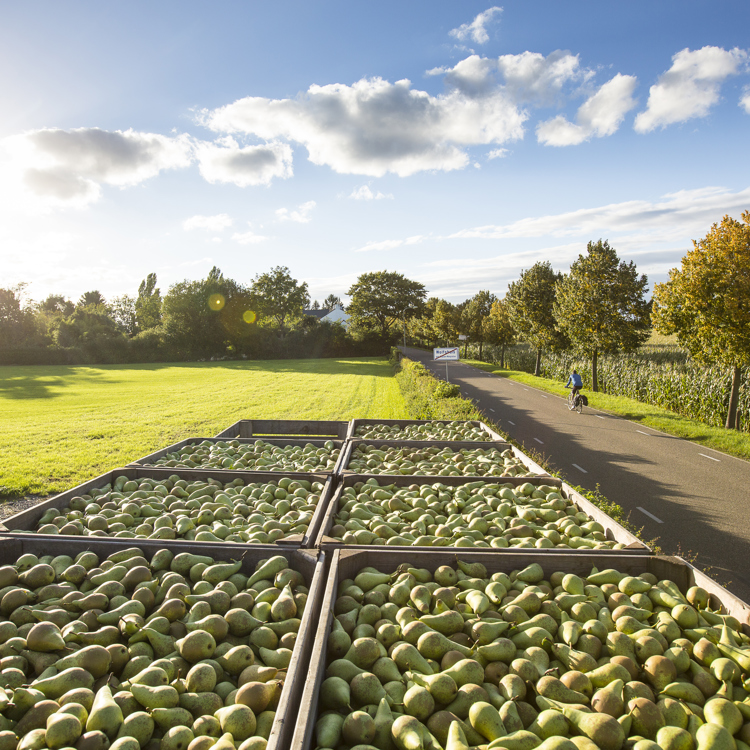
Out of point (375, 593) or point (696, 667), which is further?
point (375, 593)

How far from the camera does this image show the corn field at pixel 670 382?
15.5 meters

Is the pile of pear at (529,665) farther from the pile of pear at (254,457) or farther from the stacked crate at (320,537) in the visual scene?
the pile of pear at (254,457)

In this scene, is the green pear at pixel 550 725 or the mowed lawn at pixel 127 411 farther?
the mowed lawn at pixel 127 411

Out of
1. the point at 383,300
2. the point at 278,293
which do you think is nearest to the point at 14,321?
the point at 278,293

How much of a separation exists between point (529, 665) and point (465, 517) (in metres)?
1.84

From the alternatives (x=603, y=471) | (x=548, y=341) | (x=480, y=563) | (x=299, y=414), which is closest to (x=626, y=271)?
(x=548, y=341)

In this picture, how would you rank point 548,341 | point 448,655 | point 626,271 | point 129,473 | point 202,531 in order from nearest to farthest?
point 448,655 < point 202,531 < point 129,473 < point 626,271 < point 548,341

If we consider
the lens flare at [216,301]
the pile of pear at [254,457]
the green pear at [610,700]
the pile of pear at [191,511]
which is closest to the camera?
the green pear at [610,700]

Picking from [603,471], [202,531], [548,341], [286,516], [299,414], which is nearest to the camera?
[202,531]

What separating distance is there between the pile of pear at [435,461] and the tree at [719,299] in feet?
34.8

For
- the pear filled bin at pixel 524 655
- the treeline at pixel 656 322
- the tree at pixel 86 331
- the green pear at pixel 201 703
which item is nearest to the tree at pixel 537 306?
the treeline at pixel 656 322

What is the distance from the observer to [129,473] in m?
5.38

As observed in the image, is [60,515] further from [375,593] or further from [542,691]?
[542,691]

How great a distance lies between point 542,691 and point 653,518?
671 cm
